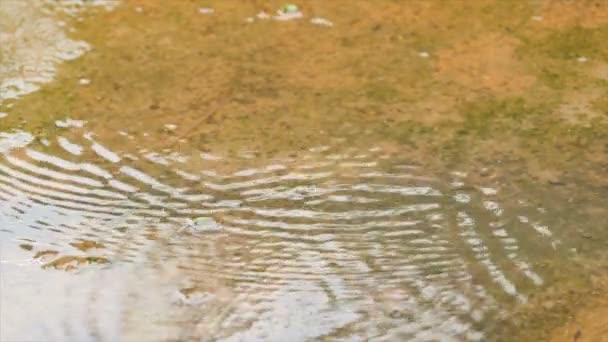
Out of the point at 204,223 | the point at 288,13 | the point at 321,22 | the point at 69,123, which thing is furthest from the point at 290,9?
the point at 204,223

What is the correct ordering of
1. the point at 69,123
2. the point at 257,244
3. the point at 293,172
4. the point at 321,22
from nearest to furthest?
the point at 257,244 < the point at 293,172 < the point at 69,123 < the point at 321,22

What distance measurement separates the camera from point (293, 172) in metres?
2.78

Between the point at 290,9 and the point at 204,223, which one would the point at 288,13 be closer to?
the point at 290,9

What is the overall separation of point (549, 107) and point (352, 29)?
35.1 inches

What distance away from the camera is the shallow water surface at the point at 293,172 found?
230cm

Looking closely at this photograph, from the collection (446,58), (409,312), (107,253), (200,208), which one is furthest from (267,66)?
(409,312)

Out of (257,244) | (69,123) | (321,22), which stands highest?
(321,22)

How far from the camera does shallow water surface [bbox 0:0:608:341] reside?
230 cm

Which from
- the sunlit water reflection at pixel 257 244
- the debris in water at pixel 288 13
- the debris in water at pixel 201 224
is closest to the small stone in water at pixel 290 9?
the debris in water at pixel 288 13

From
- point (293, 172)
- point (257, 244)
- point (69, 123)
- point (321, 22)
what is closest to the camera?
point (257, 244)

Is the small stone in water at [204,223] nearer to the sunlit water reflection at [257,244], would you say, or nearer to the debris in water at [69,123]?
the sunlit water reflection at [257,244]

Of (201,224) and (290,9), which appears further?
(290,9)

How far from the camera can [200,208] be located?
8.63 ft

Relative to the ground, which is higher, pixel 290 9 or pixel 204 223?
pixel 290 9
